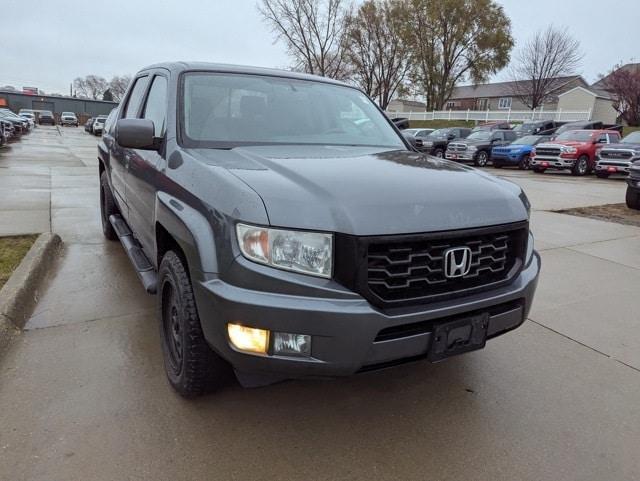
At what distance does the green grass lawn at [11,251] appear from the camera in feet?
13.3

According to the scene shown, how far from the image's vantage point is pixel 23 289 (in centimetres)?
360

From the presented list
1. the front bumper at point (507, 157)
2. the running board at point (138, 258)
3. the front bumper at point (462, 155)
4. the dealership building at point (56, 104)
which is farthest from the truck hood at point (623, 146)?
the dealership building at point (56, 104)

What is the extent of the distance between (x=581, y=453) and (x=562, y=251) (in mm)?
4186

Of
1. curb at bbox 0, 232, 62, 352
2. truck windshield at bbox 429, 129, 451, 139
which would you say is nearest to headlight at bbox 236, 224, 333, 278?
curb at bbox 0, 232, 62, 352

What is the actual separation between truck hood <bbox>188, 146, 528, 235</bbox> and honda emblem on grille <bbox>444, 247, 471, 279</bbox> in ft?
0.37

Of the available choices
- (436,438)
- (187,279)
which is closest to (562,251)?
(436,438)

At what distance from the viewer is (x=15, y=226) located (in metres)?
5.86

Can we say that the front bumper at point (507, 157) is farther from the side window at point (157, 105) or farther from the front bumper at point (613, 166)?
the side window at point (157, 105)

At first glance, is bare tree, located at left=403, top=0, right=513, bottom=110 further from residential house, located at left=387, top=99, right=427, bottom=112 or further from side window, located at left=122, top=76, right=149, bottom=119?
side window, located at left=122, top=76, right=149, bottom=119

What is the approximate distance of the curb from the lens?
3.15m

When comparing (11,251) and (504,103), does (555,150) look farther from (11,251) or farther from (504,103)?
(504,103)

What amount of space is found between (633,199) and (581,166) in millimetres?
8651

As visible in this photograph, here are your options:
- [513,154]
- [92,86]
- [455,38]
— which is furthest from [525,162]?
[92,86]

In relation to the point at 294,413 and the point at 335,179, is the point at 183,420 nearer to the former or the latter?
the point at 294,413
